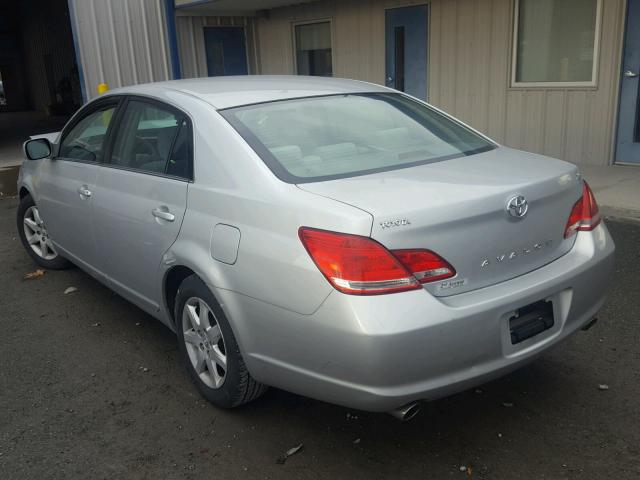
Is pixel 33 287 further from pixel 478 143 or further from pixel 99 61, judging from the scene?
pixel 99 61

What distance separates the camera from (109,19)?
38.3 ft

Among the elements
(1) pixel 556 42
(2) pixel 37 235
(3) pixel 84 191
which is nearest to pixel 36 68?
(1) pixel 556 42

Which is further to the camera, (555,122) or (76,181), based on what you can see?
(555,122)

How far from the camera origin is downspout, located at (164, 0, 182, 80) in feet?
38.8

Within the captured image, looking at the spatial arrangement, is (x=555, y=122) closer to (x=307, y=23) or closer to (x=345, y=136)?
(x=307, y=23)

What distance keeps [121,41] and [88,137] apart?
8.19m

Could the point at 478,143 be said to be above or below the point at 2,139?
above

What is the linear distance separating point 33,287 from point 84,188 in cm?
145

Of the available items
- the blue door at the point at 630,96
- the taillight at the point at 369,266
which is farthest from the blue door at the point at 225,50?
the taillight at the point at 369,266

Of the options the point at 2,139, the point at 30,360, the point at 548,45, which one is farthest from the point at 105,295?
the point at 2,139

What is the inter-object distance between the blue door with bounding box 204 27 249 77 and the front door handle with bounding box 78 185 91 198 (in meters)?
9.22

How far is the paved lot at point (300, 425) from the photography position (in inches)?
108

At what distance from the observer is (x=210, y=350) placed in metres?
3.15

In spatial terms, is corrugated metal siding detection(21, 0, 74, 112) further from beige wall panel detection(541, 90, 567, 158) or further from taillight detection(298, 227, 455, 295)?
taillight detection(298, 227, 455, 295)
